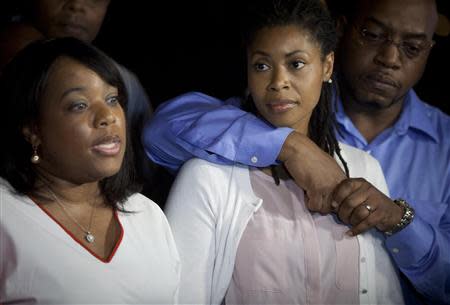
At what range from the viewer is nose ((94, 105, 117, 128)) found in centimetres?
162

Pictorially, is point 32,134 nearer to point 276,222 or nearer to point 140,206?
point 140,206

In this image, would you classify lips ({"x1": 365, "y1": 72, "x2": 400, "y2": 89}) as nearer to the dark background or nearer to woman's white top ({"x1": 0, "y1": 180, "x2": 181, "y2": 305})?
the dark background

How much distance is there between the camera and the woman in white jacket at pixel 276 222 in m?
1.84

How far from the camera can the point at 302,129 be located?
2.07 metres

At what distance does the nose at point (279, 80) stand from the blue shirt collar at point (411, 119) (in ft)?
2.29

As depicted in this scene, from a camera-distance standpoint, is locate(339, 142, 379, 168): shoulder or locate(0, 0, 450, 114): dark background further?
locate(0, 0, 450, 114): dark background

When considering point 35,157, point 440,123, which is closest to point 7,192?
point 35,157

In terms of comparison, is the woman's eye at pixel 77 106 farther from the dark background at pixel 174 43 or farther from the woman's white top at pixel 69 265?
the dark background at pixel 174 43

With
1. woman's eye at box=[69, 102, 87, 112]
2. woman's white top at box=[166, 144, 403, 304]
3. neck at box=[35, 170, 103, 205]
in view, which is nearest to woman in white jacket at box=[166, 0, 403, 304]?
woman's white top at box=[166, 144, 403, 304]

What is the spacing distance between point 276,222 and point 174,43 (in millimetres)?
1319

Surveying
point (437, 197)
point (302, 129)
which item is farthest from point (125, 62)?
point (437, 197)

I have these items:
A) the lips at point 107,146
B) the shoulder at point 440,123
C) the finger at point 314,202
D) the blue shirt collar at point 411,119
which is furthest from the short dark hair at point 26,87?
the shoulder at point 440,123

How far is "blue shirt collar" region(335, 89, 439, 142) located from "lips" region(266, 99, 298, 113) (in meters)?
0.66

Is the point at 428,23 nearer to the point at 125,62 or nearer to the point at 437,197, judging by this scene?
the point at 437,197
